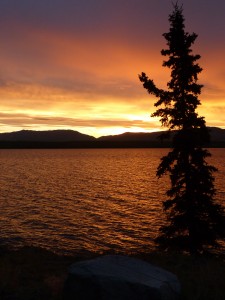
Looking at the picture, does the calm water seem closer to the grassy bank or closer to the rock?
the grassy bank

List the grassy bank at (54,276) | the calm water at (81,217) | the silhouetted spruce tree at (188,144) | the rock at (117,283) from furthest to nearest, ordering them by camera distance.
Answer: the calm water at (81,217)
the silhouetted spruce tree at (188,144)
the grassy bank at (54,276)
the rock at (117,283)

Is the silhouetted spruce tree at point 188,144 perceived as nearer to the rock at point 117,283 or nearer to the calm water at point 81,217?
the calm water at point 81,217

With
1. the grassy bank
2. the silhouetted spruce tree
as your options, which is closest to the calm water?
the silhouetted spruce tree

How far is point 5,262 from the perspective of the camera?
17.2m

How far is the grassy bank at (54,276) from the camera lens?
11.0 meters

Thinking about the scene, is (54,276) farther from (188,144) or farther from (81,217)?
(81,217)

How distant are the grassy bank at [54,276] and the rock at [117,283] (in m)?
1.41

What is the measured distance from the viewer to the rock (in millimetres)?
8914

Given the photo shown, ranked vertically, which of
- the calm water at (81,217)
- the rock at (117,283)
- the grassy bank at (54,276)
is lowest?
the calm water at (81,217)

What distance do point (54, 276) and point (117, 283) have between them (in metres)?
5.37

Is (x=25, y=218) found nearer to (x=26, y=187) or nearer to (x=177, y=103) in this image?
(x=177, y=103)

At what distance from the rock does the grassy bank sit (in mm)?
1413

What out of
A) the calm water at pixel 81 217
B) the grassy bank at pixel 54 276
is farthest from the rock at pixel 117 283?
the calm water at pixel 81 217

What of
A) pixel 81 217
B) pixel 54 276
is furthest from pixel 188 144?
pixel 81 217
